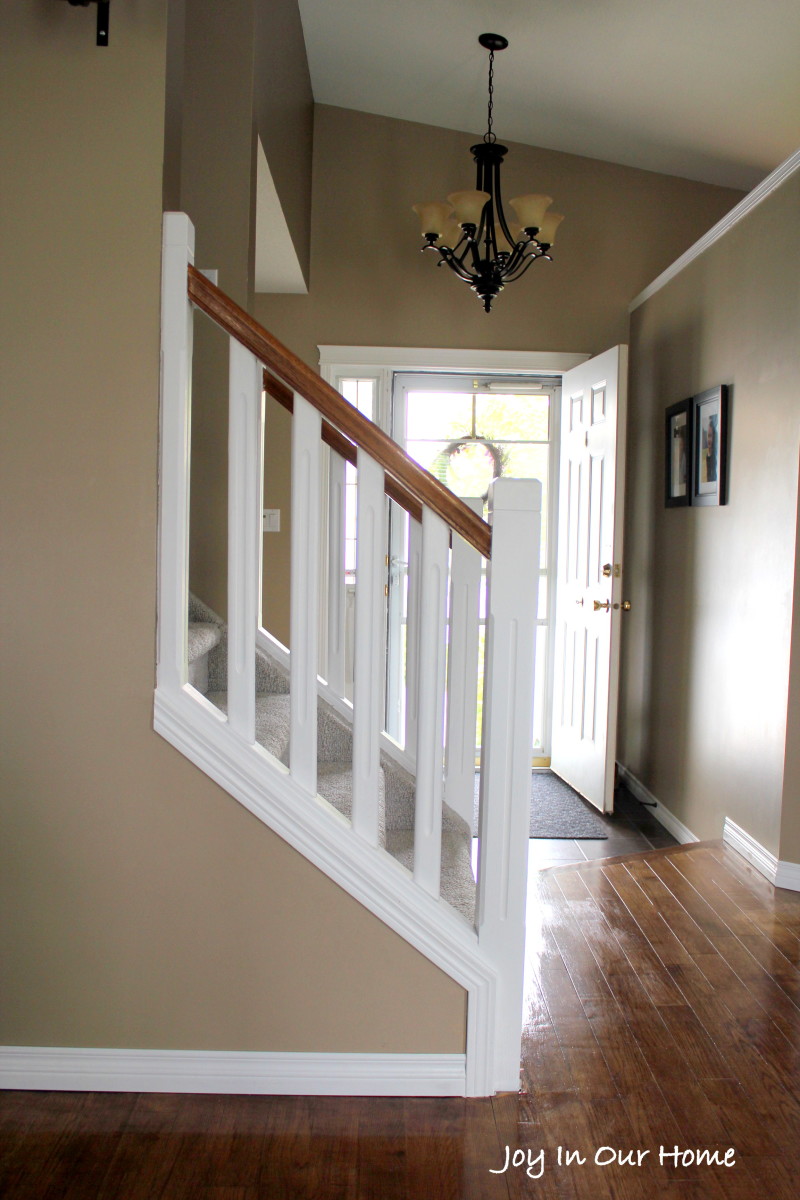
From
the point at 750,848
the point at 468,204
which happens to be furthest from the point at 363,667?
the point at 468,204

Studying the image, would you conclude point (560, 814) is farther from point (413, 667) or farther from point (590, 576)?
point (413, 667)

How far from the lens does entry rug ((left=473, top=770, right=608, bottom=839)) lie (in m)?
3.86

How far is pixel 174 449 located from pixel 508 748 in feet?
2.79

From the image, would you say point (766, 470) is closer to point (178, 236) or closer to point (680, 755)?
point (680, 755)

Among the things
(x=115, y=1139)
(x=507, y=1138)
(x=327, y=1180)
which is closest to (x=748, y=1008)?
(x=507, y=1138)

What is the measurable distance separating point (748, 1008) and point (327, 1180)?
3.76 ft

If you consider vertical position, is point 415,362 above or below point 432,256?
below

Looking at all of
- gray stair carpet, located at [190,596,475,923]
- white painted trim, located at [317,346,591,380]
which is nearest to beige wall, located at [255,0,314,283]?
white painted trim, located at [317,346,591,380]

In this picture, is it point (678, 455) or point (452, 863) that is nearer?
point (452, 863)

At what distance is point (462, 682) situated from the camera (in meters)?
2.56

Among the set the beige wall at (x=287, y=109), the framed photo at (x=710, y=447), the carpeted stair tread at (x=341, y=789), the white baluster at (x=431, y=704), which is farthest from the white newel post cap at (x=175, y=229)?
the framed photo at (x=710, y=447)

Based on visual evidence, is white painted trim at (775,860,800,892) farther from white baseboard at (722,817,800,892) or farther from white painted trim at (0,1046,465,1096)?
white painted trim at (0,1046,465,1096)

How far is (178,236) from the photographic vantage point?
1.75 metres

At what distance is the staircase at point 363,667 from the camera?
1.80m
